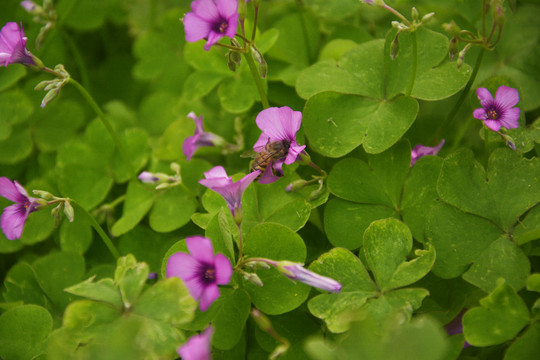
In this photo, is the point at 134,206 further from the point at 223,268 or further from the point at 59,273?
the point at 223,268

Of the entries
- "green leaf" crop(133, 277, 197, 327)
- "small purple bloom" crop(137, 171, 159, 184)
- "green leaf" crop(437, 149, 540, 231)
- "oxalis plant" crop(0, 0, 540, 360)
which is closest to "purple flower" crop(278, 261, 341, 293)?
"oxalis plant" crop(0, 0, 540, 360)

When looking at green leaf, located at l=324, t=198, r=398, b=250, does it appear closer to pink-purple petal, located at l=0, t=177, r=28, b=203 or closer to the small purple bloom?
the small purple bloom

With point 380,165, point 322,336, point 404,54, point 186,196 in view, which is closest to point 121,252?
point 186,196

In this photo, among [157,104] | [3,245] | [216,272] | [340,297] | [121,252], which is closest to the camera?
[216,272]

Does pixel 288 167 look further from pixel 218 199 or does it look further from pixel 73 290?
pixel 73 290

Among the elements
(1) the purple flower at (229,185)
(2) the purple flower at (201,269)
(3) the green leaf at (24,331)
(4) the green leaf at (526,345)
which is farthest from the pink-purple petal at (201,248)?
(4) the green leaf at (526,345)

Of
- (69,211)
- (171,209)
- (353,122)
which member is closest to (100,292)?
(69,211)
